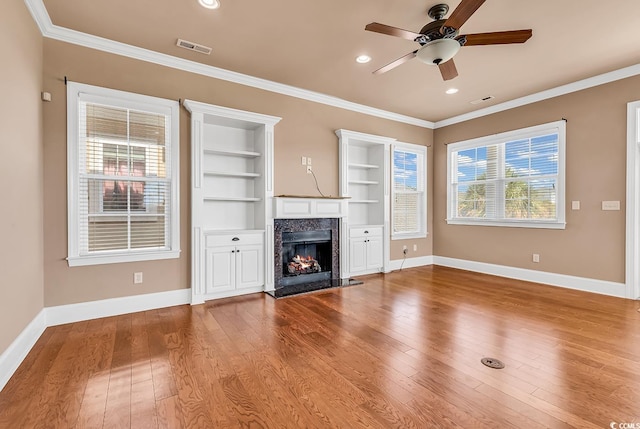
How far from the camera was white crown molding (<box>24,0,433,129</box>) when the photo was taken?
117 inches

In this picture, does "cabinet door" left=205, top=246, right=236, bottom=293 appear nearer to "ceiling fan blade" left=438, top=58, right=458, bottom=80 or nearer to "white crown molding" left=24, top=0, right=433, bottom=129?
"white crown molding" left=24, top=0, right=433, bottom=129

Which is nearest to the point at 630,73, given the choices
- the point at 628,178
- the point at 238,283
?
the point at 628,178

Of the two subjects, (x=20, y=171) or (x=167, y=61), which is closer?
(x=20, y=171)

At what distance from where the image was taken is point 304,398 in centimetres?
191

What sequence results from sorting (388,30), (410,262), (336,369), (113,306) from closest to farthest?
(336,369) < (388,30) < (113,306) < (410,262)

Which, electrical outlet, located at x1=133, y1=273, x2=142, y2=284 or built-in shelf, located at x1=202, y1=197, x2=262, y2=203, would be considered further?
built-in shelf, located at x1=202, y1=197, x2=262, y2=203

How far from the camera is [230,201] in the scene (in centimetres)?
440

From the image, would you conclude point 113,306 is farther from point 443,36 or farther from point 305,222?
point 443,36

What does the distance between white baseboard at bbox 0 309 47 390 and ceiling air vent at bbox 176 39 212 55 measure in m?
3.06

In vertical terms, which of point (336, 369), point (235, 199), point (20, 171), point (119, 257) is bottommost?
point (336, 369)

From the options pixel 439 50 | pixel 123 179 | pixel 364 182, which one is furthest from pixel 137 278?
pixel 439 50

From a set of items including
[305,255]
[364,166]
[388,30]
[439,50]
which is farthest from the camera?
[364,166]

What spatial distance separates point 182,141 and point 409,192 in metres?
4.27

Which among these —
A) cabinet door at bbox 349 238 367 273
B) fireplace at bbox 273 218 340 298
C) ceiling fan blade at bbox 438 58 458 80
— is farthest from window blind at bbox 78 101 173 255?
ceiling fan blade at bbox 438 58 458 80
